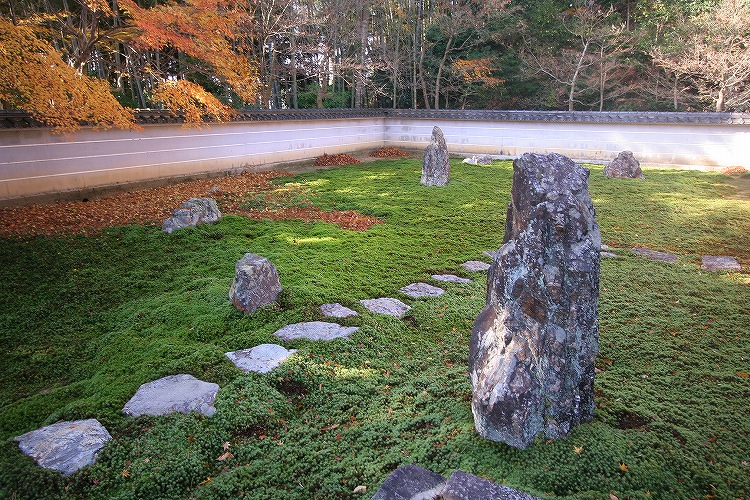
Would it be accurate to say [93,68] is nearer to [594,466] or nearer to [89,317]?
[89,317]

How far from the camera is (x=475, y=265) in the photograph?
23.7 ft

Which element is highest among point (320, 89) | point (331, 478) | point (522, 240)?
point (320, 89)

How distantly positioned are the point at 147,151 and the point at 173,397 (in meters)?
10.6

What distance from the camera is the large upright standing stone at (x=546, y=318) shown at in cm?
312

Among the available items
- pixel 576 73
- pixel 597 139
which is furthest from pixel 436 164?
pixel 576 73

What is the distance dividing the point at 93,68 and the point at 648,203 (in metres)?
18.9

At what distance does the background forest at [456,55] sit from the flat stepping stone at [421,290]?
7.80m

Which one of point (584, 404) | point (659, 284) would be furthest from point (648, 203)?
point (584, 404)

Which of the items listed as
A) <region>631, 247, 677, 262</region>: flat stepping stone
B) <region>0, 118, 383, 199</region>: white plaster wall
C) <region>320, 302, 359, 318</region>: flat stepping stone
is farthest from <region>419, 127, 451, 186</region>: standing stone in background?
<region>320, 302, 359, 318</region>: flat stepping stone

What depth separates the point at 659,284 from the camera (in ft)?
21.1

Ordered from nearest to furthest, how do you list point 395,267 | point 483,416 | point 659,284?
1. point 483,416
2. point 659,284
3. point 395,267

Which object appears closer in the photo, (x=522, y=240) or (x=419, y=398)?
(x=522, y=240)

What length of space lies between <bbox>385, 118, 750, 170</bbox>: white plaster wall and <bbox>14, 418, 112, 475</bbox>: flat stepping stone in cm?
1764

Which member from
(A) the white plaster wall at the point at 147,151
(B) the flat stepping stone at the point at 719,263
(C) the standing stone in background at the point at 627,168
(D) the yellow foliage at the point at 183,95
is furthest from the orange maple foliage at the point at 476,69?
(B) the flat stepping stone at the point at 719,263
